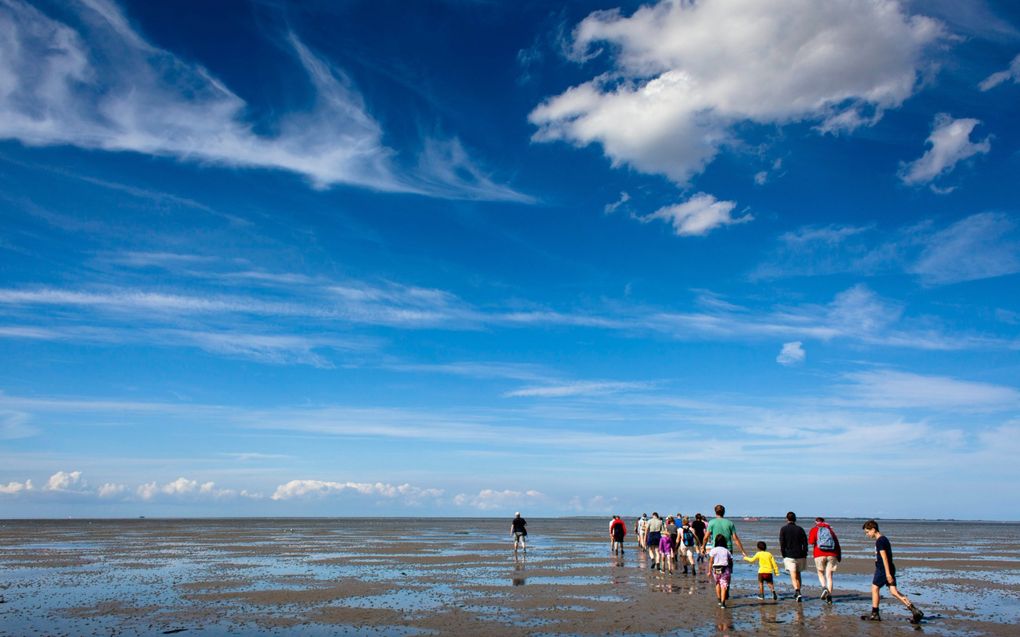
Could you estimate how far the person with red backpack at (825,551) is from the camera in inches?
704

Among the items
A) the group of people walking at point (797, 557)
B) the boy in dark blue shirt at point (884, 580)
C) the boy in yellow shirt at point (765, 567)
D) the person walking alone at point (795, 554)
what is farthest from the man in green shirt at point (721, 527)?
the boy in dark blue shirt at point (884, 580)

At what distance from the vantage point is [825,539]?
1789 centimetres

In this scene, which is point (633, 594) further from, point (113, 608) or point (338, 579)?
point (113, 608)

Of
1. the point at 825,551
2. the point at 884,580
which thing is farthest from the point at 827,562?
the point at 884,580

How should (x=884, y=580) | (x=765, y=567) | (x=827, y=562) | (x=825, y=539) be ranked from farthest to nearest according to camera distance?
(x=765, y=567), (x=827, y=562), (x=825, y=539), (x=884, y=580)

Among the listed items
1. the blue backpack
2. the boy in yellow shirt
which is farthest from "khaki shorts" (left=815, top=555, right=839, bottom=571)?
the boy in yellow shirt

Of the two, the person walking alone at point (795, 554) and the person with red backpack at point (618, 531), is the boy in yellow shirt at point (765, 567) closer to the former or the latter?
the person walking alone at point (795, 554)

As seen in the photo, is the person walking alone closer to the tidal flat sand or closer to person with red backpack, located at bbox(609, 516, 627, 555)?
the tidal flat sand

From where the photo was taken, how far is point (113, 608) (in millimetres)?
17750

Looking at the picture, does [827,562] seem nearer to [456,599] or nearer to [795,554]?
[795,554]

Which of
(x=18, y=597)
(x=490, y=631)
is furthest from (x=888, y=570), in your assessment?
(x=18, y=597)

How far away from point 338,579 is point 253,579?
3005 mm

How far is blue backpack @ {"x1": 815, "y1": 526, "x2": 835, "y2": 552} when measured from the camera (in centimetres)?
1784

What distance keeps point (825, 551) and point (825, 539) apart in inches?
14.2
